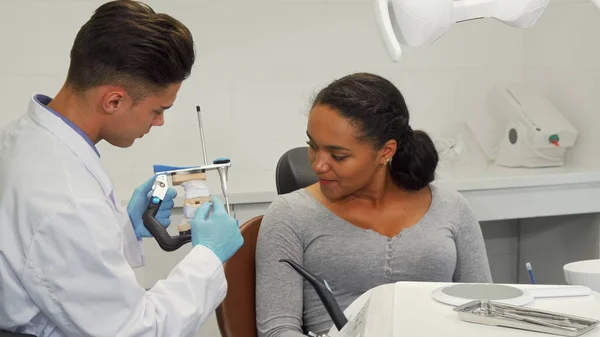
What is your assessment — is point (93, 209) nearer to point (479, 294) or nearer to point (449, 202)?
point (479, 294)

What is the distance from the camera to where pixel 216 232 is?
1.41 metres

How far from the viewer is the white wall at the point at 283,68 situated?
2.63m

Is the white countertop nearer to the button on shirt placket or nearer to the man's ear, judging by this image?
the button on shirt placket

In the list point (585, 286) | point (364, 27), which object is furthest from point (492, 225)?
point (585, 286)

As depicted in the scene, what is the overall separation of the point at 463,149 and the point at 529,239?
480mm

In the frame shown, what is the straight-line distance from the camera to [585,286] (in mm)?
1212

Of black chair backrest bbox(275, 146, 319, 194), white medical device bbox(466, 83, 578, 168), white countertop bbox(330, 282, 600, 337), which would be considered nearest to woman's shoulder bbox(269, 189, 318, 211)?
black chair backrest bbox(275, 146, 319, 194)

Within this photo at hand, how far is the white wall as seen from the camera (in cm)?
263

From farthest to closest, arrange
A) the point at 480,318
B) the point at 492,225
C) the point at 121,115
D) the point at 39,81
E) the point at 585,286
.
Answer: the point at 492,225
the point at 39,81
the point at 121,115
the point at 585,286
the point at 480,318

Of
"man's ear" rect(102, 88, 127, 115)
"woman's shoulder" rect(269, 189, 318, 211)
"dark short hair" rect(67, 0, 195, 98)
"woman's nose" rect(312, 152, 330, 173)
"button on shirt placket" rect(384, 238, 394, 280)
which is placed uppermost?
"dark short hair" rect(67, 0, 195, 98)

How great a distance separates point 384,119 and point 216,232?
1.71ft

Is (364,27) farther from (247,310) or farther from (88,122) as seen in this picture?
(88,122)

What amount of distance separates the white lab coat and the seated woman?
0.43 m

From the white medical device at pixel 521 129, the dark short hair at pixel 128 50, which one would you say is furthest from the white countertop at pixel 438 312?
the white medical device at pixel 521 129
